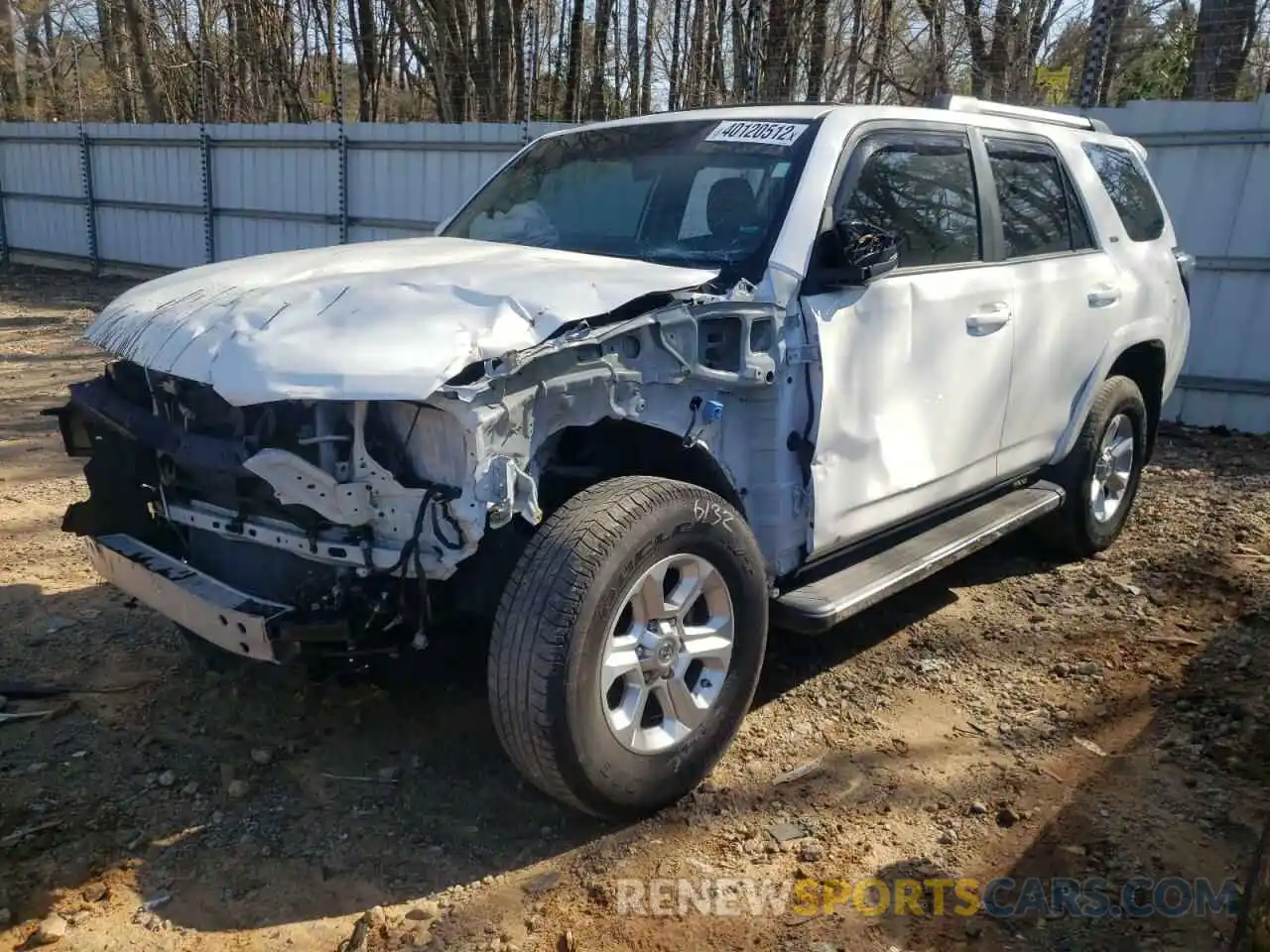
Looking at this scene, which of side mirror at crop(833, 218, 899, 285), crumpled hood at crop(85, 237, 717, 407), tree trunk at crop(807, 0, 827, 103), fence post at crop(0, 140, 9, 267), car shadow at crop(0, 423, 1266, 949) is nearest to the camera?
crumpled hood at crop(85, 237, 717, 407)

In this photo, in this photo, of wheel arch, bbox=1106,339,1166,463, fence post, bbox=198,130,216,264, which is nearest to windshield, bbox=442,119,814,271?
wheel arch, bbox=1106,339,1166,463

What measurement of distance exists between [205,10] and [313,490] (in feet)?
59.9

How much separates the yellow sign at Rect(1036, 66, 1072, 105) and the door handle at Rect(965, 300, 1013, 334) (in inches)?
392

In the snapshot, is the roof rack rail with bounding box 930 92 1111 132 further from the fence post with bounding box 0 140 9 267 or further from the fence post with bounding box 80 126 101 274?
the fence post with bounding box 0 140 9 267

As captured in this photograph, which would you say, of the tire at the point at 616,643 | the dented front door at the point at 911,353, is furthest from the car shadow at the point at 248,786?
the dented front door at the point at 911,353

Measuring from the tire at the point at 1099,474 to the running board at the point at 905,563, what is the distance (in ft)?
0.65

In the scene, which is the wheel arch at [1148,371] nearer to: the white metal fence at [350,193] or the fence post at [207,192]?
the white metal fence at [350,193]

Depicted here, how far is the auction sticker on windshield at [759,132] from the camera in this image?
3553 mm

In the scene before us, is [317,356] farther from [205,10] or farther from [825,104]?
[205,10]

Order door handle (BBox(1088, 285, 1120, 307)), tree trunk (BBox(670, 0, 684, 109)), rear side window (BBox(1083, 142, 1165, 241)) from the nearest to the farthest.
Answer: door handle (BBox(1088, 285, 1120, 307))
rear side window (BBox(1083, 142, 1165, 241))
tree trunk (BBox(670, 0, 684, 109))

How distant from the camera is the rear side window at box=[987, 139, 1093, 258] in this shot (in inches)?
167

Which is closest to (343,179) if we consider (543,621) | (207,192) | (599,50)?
(207,192)

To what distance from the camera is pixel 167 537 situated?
129 inches

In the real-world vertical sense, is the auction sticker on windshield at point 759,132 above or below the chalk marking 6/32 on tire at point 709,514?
above
